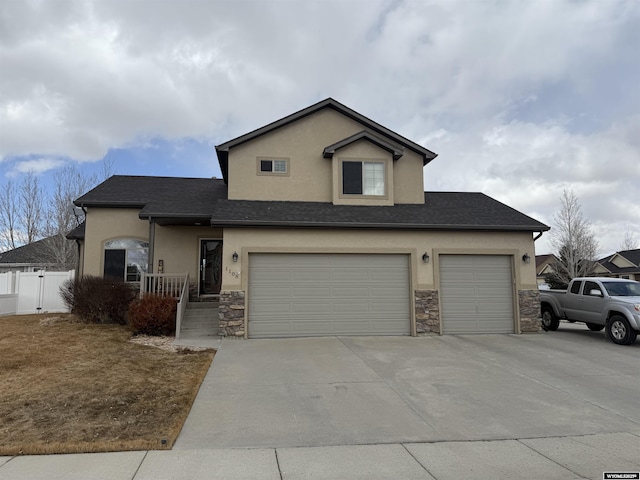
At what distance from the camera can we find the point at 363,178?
515 inches

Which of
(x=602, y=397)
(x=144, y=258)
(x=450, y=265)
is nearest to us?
(x=602, y=397)

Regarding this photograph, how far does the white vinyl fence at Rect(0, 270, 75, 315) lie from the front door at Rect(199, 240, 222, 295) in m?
5.66

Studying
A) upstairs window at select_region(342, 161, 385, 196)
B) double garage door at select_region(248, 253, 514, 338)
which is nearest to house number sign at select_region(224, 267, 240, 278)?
double garage door at select_region(248, 253, 514, 338)

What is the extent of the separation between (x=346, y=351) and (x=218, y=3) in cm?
1051

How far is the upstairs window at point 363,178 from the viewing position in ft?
42.5

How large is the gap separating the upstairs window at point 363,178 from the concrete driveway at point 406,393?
526 cm

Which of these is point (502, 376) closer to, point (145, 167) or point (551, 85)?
point (551, 85)

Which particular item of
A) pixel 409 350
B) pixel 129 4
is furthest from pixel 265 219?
pixel 129 4

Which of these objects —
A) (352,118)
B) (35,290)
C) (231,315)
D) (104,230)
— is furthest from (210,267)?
(352,118)

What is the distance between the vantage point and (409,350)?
942 centimetres

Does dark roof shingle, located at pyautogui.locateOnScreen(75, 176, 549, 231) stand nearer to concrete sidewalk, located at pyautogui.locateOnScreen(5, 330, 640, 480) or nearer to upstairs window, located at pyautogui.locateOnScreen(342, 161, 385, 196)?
upstairs window, located at pyautogui.locateOnScreen(342, 161, 385, 196)

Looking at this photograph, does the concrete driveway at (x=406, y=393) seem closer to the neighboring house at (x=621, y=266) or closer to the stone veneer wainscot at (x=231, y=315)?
the stone veneer wainscot at (x=231, y=315)

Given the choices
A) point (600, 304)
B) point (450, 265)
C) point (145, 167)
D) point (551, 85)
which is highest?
point (551, 85)

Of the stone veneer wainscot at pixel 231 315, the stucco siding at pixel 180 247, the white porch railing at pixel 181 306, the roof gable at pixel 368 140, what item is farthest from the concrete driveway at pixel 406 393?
the roof gable at pixel 368 140
